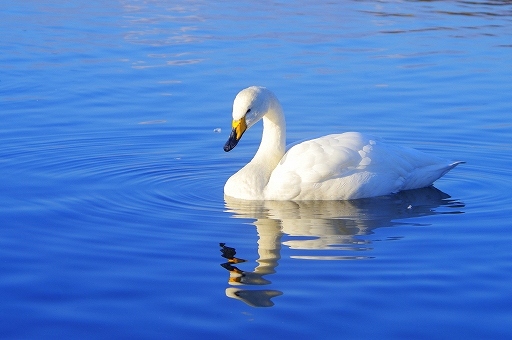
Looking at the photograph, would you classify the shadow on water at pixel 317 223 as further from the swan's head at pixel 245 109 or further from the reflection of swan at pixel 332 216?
the swan's head at pixel 245 109

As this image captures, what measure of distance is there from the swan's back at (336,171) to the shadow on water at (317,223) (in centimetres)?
10

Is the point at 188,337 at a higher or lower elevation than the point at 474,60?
lower

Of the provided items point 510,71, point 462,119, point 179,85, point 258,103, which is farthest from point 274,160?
point 510,71

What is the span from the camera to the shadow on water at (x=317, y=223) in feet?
24.6

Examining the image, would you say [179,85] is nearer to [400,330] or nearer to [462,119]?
[462,119]

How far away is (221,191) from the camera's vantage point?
1026 cm

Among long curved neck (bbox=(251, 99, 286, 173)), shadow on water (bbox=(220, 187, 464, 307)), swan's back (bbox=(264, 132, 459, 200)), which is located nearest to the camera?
shadow on water (bbox=(220, 187, 464, 307))

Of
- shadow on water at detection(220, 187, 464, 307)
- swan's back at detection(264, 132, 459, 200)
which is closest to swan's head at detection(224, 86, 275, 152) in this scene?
swan's back at detection(264, 132, 459, 200)

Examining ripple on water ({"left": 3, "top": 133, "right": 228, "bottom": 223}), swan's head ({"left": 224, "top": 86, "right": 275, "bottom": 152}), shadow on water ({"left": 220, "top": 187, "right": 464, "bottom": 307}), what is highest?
swan's head ({"left": 224, "top": 86, "right": 275, "bottom": 152})

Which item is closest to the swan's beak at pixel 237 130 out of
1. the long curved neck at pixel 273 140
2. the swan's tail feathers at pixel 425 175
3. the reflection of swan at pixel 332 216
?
the long curved neck at pixel 273 140

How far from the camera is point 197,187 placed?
10.3 metres

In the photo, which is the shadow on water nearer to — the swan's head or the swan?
the swan

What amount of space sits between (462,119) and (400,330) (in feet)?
23.9

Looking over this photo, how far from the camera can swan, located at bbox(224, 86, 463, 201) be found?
990cm
